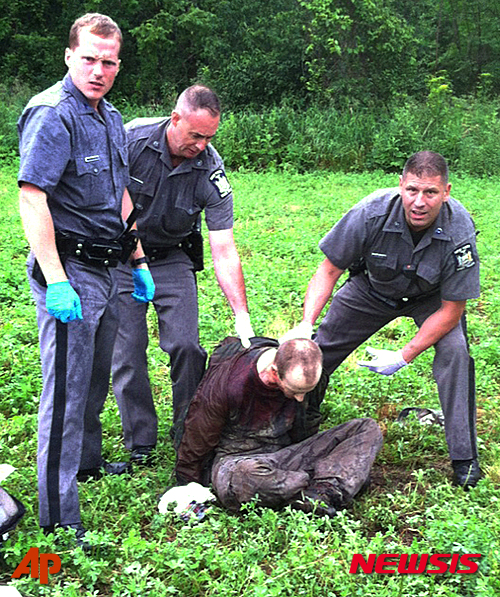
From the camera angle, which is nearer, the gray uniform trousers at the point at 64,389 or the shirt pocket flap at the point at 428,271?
the gray uniform trousers at the point at 64,389

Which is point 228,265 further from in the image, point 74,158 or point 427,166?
point 74,158

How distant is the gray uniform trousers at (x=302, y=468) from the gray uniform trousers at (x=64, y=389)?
76 cm

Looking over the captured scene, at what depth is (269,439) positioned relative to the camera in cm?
428

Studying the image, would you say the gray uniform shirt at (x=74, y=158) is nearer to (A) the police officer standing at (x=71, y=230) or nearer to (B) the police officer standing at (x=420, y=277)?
(A) the police officer standing at (x=71, y=230)

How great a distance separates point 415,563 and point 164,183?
92.8 inches

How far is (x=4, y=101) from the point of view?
18.0 m

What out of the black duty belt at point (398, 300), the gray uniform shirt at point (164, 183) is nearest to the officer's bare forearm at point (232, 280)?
the gray uniform shirt at point (164, 183)

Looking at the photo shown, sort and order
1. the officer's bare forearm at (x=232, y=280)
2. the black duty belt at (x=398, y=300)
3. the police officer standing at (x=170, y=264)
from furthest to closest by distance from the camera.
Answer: the black duty belt at (x=398, y=300) < the officer's bare forearm at (x=232, y=280) < the police officer standing at (x=170, y=264)

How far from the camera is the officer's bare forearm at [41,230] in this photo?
3.39 metres

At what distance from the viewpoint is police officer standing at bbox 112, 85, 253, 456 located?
4566 mm

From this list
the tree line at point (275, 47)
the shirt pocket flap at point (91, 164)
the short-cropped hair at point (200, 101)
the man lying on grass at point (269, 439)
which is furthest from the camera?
the tree line at point (275, 47)

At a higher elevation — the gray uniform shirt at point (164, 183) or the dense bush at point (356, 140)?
the gray uniform shirt at point (164, 183)

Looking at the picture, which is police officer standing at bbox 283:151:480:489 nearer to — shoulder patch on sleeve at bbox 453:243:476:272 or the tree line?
shoulder patch on sleeve at bbox 453:243:476:272

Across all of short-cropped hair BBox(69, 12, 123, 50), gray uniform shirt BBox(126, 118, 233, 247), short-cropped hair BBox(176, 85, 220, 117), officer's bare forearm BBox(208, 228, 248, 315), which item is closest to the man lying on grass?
officer's bare forearm BBox(208, 228, 248, 315)
